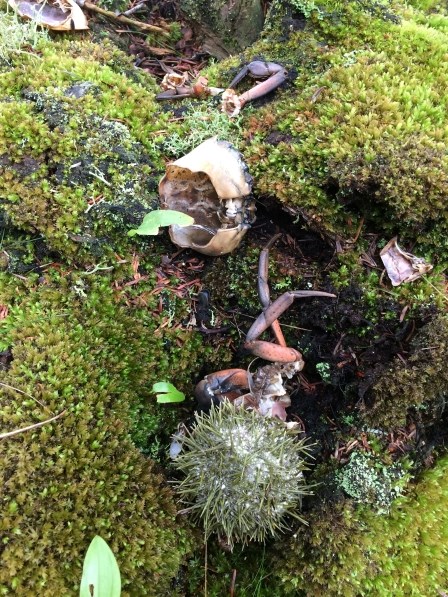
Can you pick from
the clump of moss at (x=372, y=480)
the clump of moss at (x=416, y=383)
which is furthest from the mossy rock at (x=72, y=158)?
the clump of moss at (x=372, y=480)

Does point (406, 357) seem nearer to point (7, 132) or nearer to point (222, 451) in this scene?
point (222, 451)

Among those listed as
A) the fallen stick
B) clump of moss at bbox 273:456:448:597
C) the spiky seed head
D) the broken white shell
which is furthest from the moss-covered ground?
the fallen stick

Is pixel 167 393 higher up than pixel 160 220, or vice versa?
pixel 160 220

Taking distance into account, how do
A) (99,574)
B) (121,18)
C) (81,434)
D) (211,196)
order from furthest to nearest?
(121,18), (211,196), (81,434), (99,574)

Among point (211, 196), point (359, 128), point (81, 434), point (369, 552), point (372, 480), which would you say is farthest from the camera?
point (211, 196)

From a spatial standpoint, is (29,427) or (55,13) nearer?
(29,427)

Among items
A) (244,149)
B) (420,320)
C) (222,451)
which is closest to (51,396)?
(222,451)

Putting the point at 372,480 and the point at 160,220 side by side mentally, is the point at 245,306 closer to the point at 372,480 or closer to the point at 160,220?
the point at 160,220

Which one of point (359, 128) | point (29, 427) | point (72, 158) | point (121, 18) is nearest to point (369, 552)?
point (29, 427)
